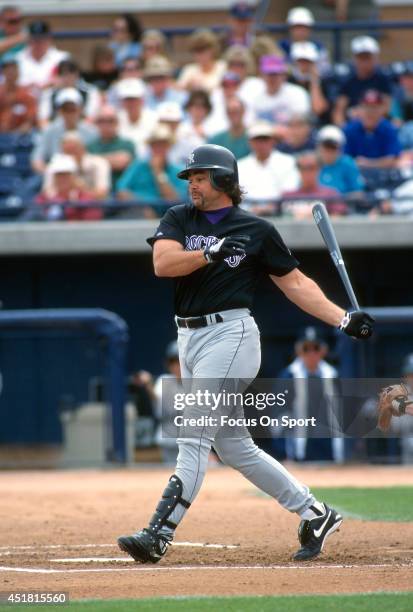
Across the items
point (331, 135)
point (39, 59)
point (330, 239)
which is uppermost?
point (39, 59)

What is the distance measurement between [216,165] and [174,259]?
48 cm

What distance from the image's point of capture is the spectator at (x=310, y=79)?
1455 centimetres

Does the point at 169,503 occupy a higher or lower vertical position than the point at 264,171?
lower

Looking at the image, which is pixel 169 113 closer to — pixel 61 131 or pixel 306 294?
pixel 61 131

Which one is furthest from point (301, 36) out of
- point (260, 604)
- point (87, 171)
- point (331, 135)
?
point (260, 604)

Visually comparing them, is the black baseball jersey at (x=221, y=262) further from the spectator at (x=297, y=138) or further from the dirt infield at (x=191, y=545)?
the spectator at (x=297, y=138)

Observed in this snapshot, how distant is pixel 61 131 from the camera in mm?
13984

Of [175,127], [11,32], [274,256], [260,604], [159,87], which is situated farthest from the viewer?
[11,32]

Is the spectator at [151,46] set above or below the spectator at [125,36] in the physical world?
below

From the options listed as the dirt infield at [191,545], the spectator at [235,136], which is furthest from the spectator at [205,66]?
the dirt infield at [191,545]

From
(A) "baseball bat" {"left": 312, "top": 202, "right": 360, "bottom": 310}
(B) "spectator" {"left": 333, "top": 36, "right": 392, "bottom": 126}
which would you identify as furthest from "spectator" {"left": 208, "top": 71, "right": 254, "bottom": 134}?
(A) "baseball bat" {"left": 312, "top": 202, "right": 360, "bottom": 310}

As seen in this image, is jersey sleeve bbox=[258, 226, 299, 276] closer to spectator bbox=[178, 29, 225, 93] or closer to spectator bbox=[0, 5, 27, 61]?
spectator bbox=[178, 29, 225, 93]

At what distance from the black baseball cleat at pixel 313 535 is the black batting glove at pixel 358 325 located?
2.92ft

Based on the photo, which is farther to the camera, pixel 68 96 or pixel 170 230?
pixel 68 96
